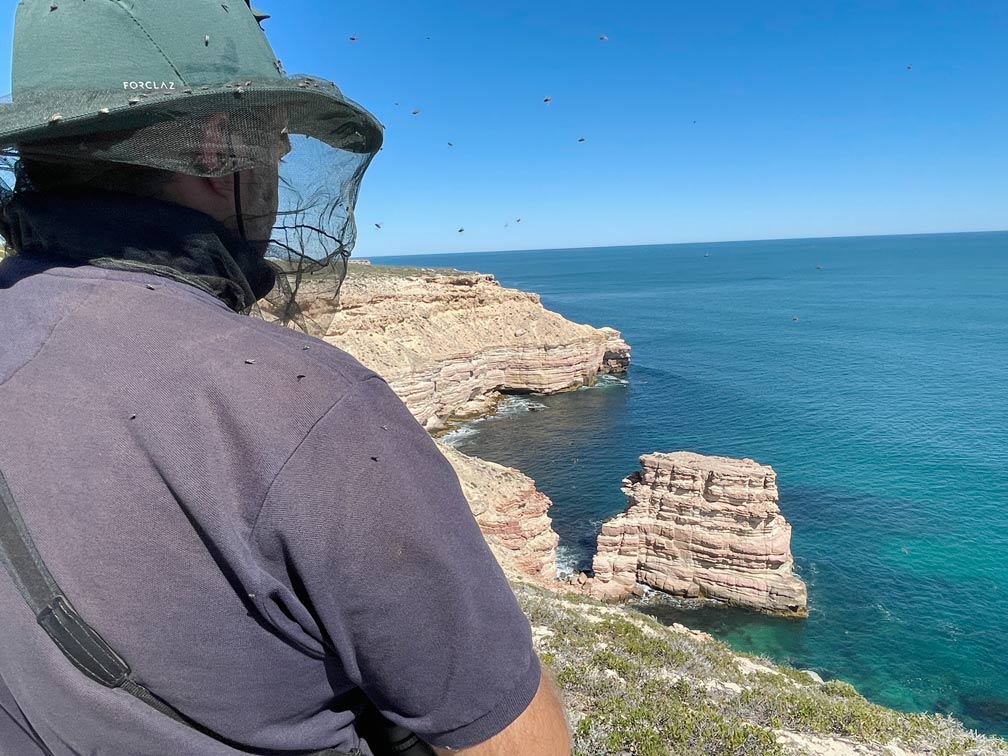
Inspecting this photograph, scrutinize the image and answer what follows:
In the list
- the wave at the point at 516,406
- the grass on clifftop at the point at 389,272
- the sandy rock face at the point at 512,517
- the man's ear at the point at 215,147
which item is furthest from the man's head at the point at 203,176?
the grass on clifftop at the point at 389,272

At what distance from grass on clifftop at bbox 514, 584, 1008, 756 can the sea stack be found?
12.0 meters

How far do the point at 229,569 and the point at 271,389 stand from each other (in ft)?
1.02

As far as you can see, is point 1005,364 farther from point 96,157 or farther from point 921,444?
point 96,157

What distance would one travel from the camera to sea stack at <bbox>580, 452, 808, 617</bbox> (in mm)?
21312

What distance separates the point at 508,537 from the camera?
19344mm

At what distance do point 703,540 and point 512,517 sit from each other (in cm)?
732

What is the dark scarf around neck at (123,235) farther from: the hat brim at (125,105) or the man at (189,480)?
the hat brim at (125,105)

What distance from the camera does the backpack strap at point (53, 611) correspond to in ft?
3.36

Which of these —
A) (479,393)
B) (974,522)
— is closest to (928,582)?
(974,522)

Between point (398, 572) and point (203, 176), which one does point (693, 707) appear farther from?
point (203, 176)

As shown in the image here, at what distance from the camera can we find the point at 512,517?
19406mm

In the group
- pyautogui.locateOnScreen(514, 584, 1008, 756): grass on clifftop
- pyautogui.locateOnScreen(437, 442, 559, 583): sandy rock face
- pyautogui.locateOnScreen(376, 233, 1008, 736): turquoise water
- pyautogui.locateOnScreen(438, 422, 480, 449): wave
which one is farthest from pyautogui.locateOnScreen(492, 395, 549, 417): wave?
pyautogui.locateOnScreen(514, 584, 1008, 756): grass on clifftop

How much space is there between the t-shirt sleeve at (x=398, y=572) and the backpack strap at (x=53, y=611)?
1.14 feet

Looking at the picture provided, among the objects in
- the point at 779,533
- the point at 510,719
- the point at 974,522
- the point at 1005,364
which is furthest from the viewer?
the point at 1005,364
